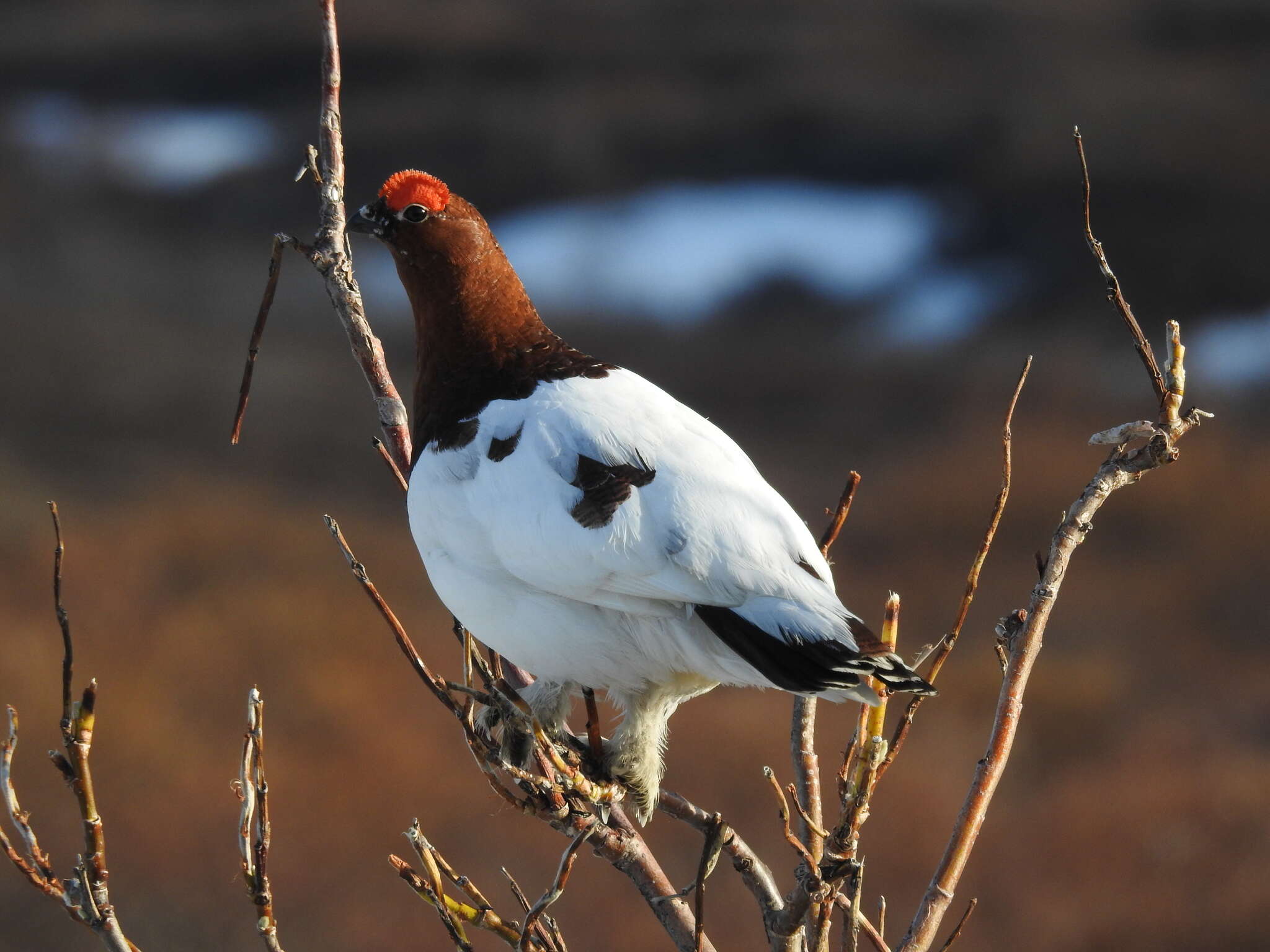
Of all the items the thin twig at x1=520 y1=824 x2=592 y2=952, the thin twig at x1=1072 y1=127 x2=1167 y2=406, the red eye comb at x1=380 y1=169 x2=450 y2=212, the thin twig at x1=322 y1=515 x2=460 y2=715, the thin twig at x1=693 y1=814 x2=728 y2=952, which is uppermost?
the thin twig at x1=1072 y1=127 x2=1167 y2=406

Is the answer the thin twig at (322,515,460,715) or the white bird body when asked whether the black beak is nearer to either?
the white bird body

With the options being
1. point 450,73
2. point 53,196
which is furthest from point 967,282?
point 53,196

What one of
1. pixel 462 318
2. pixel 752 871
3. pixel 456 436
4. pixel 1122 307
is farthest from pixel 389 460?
pixel 1122 307

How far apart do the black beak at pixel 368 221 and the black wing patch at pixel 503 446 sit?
0.88ft

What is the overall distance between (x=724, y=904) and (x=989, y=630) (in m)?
1.57

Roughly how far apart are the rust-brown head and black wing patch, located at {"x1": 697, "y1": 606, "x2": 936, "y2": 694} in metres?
0.47

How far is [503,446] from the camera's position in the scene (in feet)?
2.91

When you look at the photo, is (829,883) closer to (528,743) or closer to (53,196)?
(528,743)

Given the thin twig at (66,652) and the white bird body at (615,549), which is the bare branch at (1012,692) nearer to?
the white bird body at (615,549)

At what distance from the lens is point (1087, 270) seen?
17.8ft

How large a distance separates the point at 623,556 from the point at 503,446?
147mm

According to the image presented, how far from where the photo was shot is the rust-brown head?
1039 millimetres

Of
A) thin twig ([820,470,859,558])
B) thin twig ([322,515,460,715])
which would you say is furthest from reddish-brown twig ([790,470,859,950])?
thin twig ([322,515,460,715])

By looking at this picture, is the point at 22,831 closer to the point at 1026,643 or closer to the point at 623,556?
the point at 623,556
